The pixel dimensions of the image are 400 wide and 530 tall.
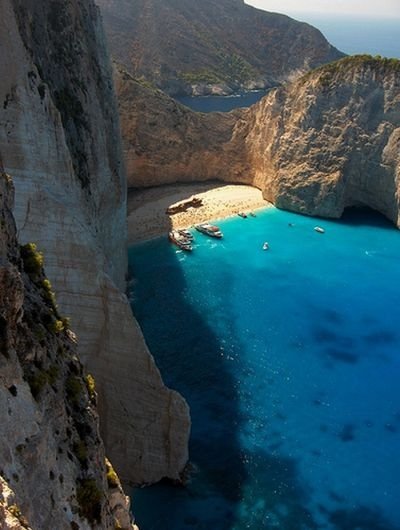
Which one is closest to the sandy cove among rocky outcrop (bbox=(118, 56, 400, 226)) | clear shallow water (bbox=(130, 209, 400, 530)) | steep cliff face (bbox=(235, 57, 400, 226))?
rocky outcrop (bbox=(118, 56, 400, 226))

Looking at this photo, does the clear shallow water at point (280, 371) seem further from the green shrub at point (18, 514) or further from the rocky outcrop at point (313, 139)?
the green shrub at point (18, 514)

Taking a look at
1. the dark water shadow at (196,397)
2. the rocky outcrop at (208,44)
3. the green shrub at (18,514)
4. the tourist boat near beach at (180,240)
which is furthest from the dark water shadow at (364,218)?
the rocky outcrop at (208,44)

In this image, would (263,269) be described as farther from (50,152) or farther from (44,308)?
(44,308)

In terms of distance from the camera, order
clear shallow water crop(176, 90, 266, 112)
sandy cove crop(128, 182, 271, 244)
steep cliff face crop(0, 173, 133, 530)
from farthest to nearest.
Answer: clear shallow water crop(176, 90, 266, 112) → sandy cove crop(128, 182, 271, 244) → steep cliff face crop(0, 173, 133, 530)

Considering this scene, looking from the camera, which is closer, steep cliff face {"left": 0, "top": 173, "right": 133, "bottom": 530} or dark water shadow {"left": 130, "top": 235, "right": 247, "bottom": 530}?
steep cliff face {"left": 0, "top": 173, "right": 133, "bottom": 530}

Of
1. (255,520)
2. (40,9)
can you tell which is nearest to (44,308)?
(255,520)

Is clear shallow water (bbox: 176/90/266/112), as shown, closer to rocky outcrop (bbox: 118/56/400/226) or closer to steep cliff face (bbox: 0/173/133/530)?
rocky outcrop (bbox: 118/56/400/226)
